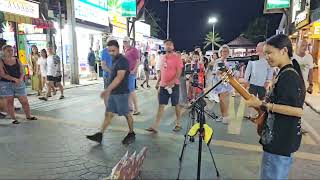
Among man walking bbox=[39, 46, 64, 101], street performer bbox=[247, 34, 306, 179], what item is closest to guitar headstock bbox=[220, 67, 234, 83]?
street performer bbox=[247, 34, 306, 179]

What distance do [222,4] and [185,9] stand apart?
23.9 feet

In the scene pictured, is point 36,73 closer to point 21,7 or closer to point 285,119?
point 21,7

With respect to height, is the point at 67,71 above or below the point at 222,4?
below

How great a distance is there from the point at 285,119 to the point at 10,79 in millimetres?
6235

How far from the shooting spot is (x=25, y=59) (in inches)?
580

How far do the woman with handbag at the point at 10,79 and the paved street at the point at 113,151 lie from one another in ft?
1.79

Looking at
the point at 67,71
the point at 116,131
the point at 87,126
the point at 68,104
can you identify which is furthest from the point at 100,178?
the point at 67,71

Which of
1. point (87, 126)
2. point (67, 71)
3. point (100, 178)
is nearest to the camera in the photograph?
point (100, 178)

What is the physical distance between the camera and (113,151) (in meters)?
5.21

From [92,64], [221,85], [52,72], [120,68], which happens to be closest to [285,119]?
[120,68]

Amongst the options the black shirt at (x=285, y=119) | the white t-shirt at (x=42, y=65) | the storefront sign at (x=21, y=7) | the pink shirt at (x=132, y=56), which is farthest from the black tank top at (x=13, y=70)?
the black shirt at (x=285, y=119)

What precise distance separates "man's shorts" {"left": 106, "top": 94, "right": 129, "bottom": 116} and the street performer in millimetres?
3336

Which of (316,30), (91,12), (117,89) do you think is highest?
(91,12)

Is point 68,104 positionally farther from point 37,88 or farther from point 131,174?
point 131,174
